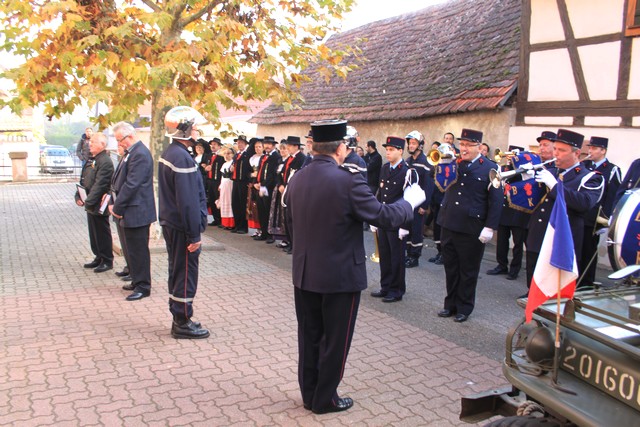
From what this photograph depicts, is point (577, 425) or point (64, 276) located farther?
point (64, 276)

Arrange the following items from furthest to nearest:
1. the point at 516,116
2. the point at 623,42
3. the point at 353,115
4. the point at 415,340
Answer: the point at 353,115
the point at 516,116
the point at 623,42
the point at 415,340

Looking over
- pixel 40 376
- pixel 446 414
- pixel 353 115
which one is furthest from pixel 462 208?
pixel 353 115

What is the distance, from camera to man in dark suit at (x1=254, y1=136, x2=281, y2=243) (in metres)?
10.9

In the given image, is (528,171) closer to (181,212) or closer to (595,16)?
(181,212)

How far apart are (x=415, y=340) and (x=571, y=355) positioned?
3062 mm

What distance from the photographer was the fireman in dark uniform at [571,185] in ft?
18.2

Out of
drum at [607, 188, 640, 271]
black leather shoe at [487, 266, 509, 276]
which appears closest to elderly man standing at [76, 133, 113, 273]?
black leather shoe at [487, 266, 509, 276]

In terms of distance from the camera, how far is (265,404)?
4.12m

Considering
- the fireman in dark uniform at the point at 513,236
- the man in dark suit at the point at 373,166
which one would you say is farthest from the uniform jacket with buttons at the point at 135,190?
the man in dark suit at the point at 373,166

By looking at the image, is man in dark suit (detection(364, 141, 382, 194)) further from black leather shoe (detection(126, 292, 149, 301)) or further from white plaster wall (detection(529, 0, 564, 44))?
black leather shoe (detection(126, 292, 149, 301))

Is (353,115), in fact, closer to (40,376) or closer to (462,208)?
(462,208)

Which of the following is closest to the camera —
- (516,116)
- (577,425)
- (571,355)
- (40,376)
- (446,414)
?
(577,425)

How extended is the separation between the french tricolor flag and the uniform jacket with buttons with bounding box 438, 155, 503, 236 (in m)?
3.17

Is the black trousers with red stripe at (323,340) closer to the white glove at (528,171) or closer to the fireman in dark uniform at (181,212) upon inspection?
the fireman in dark uniform at (181,212)
